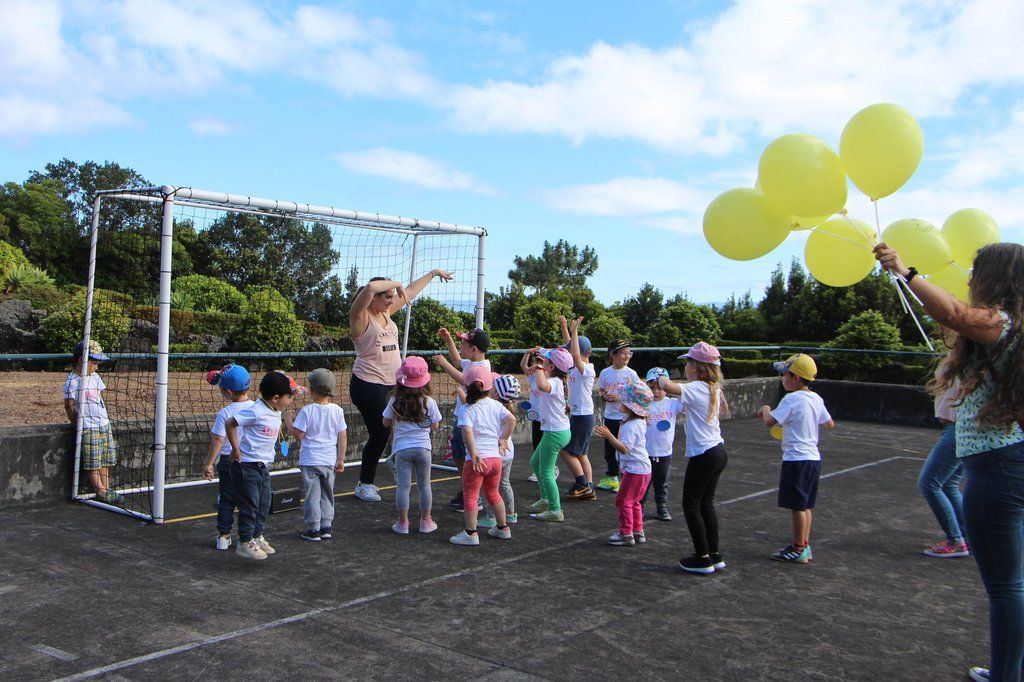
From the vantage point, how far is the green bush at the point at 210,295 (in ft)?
68.8

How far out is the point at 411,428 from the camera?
620 cm

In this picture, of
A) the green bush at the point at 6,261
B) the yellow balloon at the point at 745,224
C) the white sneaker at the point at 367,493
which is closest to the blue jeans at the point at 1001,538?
the yellow balloon at the point at 745,224

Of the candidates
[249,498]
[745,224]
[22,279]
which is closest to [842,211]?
[745,224]

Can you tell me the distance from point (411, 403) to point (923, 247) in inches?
149

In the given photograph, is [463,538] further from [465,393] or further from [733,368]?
[733,368]

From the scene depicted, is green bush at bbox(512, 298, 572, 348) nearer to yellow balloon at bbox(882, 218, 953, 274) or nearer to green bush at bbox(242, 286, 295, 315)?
green bush at bbox(242, 286, 295, 315)

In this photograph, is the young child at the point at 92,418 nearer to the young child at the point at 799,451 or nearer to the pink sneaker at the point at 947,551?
the young child at the point at 799,451

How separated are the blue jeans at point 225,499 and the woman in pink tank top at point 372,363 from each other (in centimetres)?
164

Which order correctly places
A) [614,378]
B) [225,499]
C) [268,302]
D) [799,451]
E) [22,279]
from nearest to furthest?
[225,499], [799,451], [614,378], [268,302], [22,279]

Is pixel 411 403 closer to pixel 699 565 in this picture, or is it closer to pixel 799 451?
pixel 699 565

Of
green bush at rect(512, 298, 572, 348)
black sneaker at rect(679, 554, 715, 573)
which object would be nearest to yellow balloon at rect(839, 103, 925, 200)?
black sneaker at rect(679, 554, 715, 573)

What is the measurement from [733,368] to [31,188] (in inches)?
1642

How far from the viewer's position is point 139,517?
20.8ft

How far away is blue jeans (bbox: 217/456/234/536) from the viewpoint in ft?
18.3
